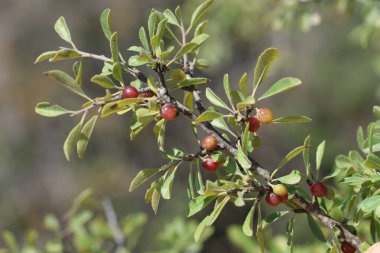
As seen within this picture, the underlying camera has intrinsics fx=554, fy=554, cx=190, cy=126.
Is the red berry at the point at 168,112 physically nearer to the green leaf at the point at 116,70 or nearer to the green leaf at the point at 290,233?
the green leaf at the point at 116,70

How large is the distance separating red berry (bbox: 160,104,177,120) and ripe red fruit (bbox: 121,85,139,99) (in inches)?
1.6

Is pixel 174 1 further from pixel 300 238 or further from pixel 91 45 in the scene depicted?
pixel 300 238

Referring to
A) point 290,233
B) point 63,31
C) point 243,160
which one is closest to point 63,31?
point 63,31

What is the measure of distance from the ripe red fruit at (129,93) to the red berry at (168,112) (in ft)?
0.13

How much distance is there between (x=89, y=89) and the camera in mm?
5992

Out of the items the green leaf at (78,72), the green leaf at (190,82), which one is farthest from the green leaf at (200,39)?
the green leaf at (78,72)

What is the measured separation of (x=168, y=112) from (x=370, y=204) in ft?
0.90

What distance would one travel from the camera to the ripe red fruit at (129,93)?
0.70 metres

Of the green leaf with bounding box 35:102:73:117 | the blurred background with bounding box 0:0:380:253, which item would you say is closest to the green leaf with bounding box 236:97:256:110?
the green leaf with bounding box 35:102:73:117

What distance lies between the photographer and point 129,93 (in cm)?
70

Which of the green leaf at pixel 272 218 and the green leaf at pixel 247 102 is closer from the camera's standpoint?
the green leaf at pixel 247 102

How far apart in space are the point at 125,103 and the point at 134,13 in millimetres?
5908

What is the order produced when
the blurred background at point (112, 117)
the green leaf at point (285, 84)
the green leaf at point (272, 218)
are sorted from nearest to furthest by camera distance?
the green leaf at point (285, 84), the green leaf at point (272, 218), the blurred background at point (112, 117)

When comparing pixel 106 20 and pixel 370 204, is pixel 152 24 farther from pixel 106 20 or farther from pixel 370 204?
pixel 370 204
